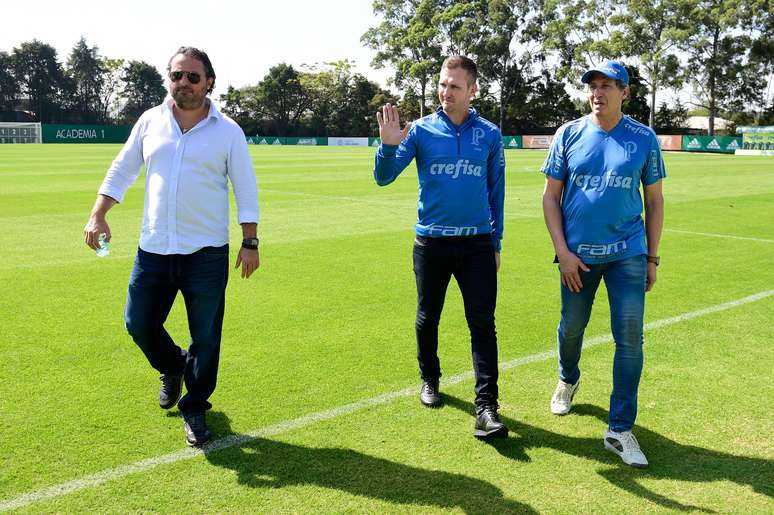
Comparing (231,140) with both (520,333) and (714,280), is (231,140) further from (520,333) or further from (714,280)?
(714,280)

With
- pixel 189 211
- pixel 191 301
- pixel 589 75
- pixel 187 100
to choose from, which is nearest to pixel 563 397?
pixel 589 75

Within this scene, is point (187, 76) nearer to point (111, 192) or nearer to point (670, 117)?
point (111, 192)

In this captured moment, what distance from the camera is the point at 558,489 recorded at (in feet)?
11.7

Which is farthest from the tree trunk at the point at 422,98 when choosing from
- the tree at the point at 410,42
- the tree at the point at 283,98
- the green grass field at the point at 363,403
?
the green grass field at the point at 363,403

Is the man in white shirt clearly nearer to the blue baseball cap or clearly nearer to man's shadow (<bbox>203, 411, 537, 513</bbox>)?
man's shadow (<bbox>203, 411, 537, 513</bbox>)

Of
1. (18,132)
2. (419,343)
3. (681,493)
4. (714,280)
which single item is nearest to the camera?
(681,493)

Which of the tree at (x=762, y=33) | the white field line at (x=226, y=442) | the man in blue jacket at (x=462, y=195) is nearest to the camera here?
the white field line at (x=226, y=442)

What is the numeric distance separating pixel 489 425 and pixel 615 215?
1329 mm

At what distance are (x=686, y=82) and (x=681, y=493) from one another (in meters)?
64.4

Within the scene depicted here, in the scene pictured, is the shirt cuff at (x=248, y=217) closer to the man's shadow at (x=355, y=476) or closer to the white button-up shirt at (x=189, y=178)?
the white button-up shirt at (x=189, y=178)

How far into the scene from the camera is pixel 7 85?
99.6 m

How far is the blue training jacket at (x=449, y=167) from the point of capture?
14.1 ft

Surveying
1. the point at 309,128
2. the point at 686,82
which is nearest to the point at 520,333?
the point at 686,82

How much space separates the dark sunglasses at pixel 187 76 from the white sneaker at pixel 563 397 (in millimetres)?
2748
